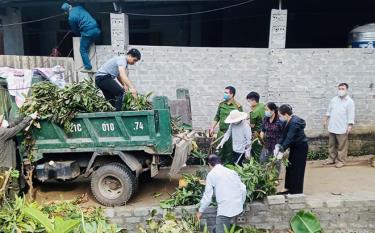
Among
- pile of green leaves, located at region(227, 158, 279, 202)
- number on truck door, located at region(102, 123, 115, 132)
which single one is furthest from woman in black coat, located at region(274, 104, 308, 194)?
number on truck door, located at region(102, 123, 115, 132)

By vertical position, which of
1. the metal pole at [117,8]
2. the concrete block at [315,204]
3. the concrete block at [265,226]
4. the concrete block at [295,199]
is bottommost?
the concrete block at [265,226]

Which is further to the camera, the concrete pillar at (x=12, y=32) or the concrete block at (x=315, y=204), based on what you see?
the concrete pillar at (x=12, y=32)

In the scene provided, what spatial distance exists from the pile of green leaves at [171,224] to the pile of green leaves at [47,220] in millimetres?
593

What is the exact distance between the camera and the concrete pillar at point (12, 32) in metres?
11.3

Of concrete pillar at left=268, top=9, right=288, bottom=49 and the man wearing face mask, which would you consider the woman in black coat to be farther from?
the man wearing face mask

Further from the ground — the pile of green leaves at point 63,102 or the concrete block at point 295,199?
the pile of green leaves at point 63,102

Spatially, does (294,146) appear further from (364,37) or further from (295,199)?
(364,37)

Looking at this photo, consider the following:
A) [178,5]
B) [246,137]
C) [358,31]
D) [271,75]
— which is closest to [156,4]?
[178,5]

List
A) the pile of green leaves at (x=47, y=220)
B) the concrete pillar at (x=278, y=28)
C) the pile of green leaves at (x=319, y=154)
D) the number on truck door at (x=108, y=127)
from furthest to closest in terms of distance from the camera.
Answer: the pile of green leaves at (x=319, y=154), the concrete pillar at (x=278, y=28), the number on truck door at (x=108, y=127), the pile of green leaves at (x=47, y=220)

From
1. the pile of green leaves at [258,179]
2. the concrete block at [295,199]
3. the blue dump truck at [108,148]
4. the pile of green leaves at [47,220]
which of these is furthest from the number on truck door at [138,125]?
the concrete block at [295,199]

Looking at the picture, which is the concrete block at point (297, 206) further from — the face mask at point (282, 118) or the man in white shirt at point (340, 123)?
the man in white shirt at point (340, 123)

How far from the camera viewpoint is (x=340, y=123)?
27.0ft

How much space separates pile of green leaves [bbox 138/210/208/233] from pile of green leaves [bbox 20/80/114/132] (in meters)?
1.88

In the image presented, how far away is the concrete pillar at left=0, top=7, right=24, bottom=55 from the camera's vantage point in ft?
37.2
